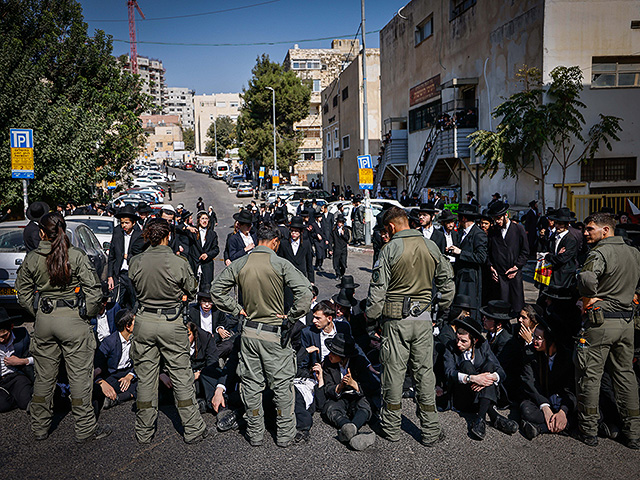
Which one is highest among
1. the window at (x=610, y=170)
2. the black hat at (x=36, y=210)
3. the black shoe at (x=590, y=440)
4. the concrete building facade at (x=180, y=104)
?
the concrete building facade at (x=180, y=104)

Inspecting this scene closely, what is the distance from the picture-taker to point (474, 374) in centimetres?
524

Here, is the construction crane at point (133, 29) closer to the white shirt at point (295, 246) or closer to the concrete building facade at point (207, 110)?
the concrete building facade at point (207, 110)

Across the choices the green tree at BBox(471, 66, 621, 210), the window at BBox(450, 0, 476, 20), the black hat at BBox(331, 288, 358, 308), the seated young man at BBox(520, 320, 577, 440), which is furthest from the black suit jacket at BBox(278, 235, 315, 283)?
the window at BBox(450, 0, 476, 20)

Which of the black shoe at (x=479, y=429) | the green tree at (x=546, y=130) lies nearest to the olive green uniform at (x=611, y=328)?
the black shoe at (x=479, y=429)

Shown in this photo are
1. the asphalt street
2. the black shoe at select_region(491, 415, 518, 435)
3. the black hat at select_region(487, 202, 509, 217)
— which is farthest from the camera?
the black hat at select_region(487, 202, 509, 217)

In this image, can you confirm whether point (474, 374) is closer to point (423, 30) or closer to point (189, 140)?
point (423, 30)

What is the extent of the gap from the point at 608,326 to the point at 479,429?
150cm

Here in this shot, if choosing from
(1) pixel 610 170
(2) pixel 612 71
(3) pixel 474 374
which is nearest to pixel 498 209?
(3) pixel 474 374

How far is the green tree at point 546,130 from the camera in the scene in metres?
15.9

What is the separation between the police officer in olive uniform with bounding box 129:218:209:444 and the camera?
4.57 m

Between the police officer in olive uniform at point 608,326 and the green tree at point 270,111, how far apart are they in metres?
48.6

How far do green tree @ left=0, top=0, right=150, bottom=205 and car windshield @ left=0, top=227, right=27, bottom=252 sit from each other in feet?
23.2

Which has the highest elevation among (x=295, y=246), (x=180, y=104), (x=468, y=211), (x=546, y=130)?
(x=180, y=104)

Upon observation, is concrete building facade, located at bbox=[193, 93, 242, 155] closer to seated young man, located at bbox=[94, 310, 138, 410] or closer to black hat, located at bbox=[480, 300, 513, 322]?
seated young man, located at bbox=[94, 310, 138, 410]
